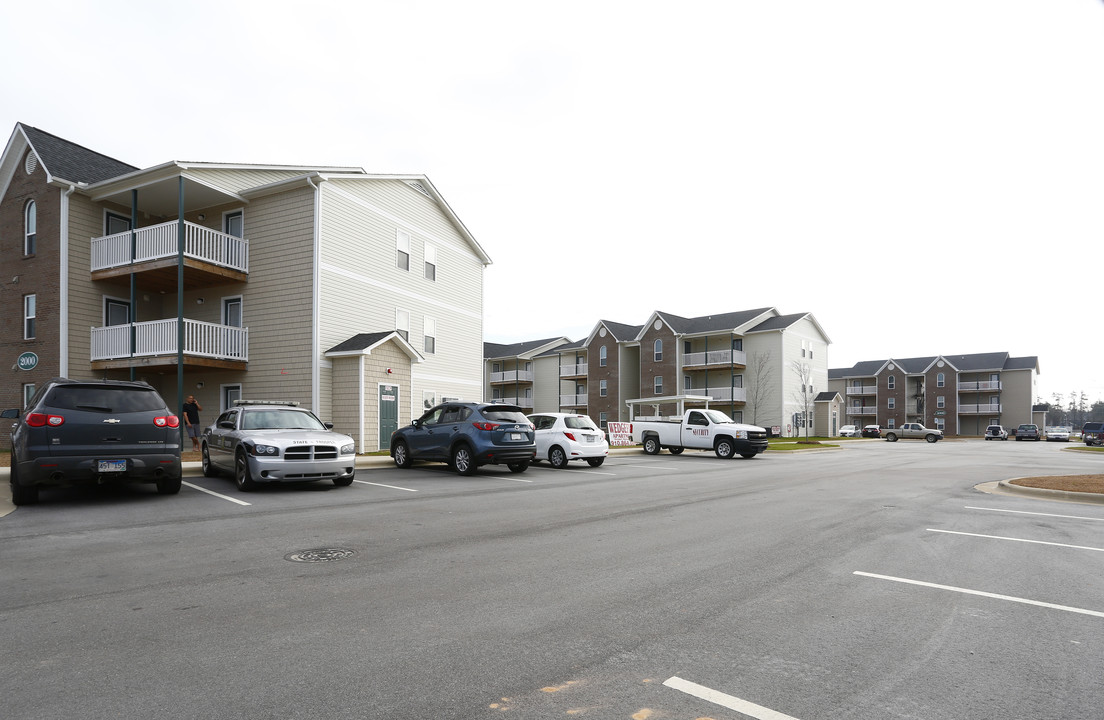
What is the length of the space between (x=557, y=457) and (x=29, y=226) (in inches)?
821

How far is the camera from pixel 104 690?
343cm

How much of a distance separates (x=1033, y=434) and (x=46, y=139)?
73111mm

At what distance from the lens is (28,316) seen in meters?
23.0

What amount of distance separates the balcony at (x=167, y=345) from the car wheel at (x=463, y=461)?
10.7m

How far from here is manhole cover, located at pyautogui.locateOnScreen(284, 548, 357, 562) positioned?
637 centimetres

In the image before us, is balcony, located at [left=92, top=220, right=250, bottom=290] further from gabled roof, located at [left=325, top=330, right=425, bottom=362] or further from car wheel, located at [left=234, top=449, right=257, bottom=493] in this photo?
car wheel, located at [left=234, top=449, right=257, bottom=493]

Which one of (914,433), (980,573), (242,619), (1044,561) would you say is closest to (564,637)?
(242,619)

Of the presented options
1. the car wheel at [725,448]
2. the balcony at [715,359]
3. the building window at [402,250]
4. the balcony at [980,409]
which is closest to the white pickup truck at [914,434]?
the balcony at [715,359]

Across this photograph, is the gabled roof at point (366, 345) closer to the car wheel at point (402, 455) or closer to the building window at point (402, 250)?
the building window at point (402, 250)

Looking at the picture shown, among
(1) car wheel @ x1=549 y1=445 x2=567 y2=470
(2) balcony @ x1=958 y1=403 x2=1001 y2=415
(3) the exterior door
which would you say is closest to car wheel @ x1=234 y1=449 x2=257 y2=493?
(1) car wheel @ x1=549 y1=445 x2=567 y2=470

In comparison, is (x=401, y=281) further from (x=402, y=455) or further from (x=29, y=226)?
(x=29, y=226)

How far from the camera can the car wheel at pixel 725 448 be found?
24.5 meters

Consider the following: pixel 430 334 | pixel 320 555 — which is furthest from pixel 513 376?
pixel 320 555

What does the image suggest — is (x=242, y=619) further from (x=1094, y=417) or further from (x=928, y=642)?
(x=1094, y=417)
